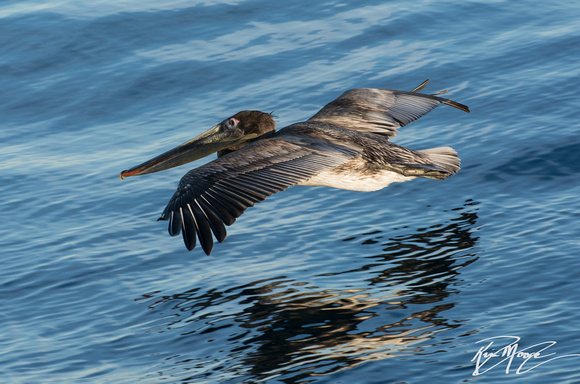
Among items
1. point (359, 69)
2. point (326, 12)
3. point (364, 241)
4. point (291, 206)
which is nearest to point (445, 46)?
point (359, 69)

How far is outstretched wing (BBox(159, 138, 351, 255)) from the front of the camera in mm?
5762

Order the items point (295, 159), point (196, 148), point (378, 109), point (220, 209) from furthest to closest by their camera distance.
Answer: point (378, 109) < point (196, 148) < point (295, 159) < point (220, 209)

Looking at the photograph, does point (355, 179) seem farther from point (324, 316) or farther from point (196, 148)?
point (324, 316)

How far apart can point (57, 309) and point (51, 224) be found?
1773 mm

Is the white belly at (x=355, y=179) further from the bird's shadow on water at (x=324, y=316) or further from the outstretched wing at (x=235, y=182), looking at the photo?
the bird's shadow on water at (x=324, y=316)

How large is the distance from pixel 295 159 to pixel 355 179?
37.0 inches

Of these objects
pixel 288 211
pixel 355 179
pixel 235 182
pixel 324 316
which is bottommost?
pixel 324 316

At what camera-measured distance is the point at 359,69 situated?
11055mm

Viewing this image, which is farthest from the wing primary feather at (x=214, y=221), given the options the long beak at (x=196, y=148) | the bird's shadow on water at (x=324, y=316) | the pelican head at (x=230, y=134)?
the pelican head at (x=230, y=134)

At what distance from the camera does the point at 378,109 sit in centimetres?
834

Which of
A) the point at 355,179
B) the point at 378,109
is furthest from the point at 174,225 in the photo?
the point at 378,109

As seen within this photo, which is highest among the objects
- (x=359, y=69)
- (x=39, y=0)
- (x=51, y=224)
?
(x=39, y=0)

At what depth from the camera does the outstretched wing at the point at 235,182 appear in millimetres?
5762

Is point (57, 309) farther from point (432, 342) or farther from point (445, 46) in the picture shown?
point (445, 46)
